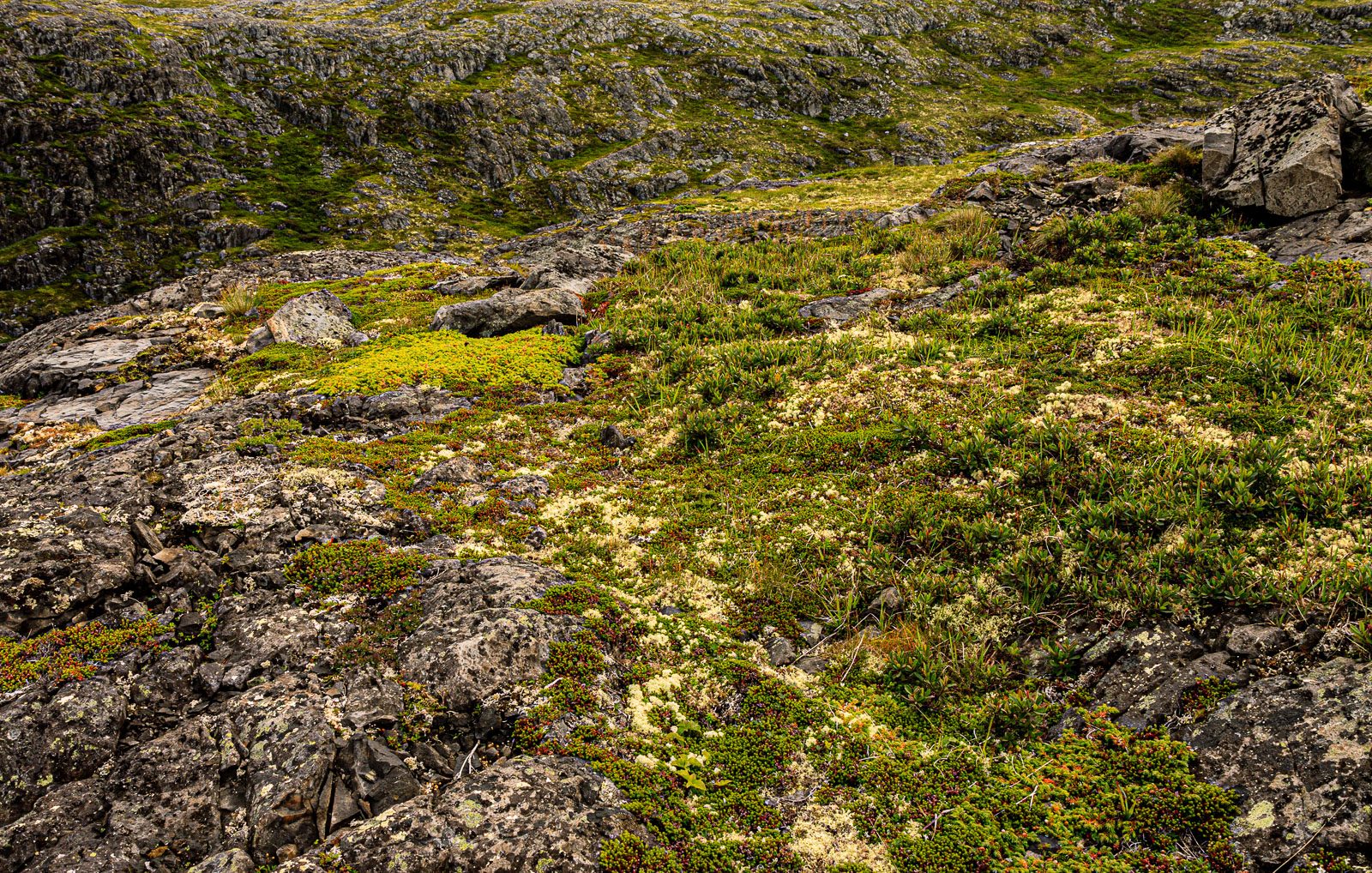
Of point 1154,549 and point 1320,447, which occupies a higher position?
point 1320,447

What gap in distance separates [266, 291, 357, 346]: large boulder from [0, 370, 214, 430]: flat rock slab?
2.41 metres

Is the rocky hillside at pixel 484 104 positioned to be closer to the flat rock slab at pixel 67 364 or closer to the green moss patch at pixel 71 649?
the flat rock slab at pixel 67 364

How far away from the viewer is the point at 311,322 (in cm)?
1945

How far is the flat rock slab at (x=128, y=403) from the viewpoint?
49.0 ft

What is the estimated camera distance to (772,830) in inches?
211

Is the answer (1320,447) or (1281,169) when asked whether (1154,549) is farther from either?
(1281,169)

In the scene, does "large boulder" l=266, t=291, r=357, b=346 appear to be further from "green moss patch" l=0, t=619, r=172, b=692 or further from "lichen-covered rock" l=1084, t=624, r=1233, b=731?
"lichen-covered rock" l=1084, t=624, r=1233, b=731

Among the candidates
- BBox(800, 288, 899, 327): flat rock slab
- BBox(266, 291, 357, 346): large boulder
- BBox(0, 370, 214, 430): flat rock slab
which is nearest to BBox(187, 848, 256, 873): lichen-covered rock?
BBox(0, 370, 214, 430): flat rock slab

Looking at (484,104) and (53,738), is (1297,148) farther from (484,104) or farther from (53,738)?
(484,104)

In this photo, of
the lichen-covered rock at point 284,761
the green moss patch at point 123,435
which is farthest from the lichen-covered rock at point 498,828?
the green moss patch at point 123,435

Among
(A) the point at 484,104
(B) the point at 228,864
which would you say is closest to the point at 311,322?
(B) the point at 228,864

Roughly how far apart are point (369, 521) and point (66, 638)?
354cm

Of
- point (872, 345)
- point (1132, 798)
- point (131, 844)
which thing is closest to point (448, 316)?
point (872, 345)

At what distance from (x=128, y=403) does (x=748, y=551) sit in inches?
698
